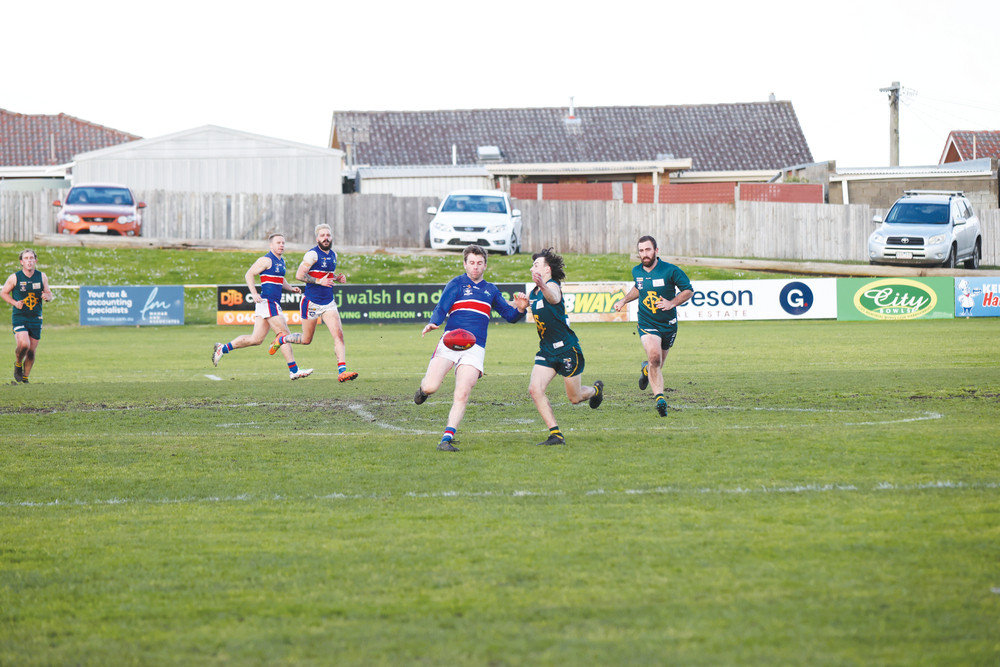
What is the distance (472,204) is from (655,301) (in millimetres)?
25491

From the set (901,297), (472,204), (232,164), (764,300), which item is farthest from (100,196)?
(901,297)

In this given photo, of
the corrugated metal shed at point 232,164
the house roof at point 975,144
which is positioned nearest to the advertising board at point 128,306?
the corrugated metal shed at point 232,164

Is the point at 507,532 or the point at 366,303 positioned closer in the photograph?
the point at 507,532

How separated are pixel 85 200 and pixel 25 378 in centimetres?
2501

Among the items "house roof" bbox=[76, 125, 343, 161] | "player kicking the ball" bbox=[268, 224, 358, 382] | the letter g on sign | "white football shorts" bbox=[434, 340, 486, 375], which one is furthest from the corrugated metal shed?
"white football shorts" bbox=[434, 340, 486, 375]

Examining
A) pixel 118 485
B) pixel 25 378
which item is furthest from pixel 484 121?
pixel 118 485

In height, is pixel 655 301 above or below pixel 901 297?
above

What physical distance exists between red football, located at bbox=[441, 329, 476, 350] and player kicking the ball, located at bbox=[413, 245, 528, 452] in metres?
0.06

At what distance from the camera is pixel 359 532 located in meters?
6.65

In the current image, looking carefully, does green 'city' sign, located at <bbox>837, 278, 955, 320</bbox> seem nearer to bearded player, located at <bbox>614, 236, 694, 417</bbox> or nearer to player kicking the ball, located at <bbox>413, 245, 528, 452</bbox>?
bearded player, located at <bbox>614, 236, 694, 417</bbox>

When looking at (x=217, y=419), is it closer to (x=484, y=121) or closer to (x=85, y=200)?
(x=85, y=200)

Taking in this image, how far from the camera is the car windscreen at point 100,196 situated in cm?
4025

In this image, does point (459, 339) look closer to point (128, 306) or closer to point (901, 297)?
point (901, 297)

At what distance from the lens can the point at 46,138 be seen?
200ft
